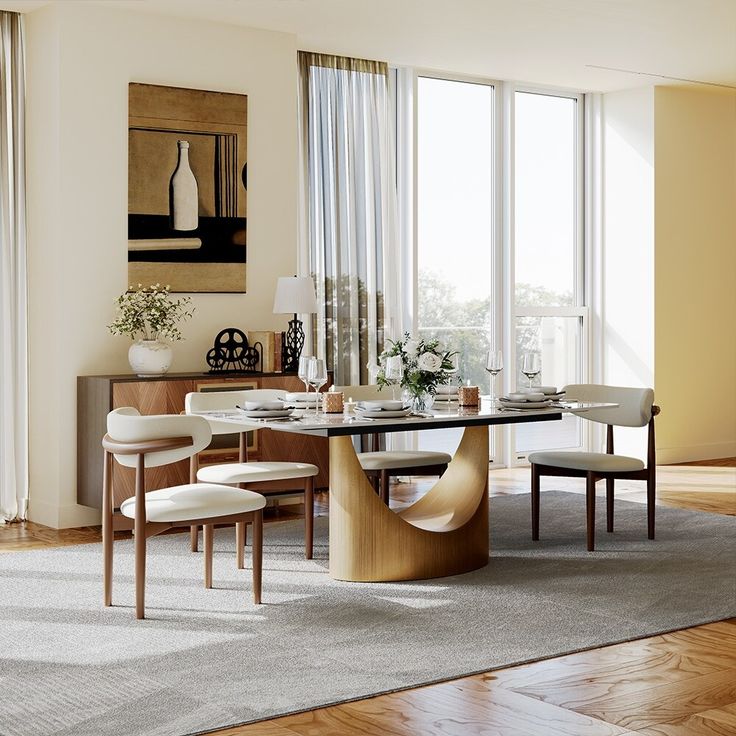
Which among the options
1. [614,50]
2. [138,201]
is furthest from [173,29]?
[614,50]

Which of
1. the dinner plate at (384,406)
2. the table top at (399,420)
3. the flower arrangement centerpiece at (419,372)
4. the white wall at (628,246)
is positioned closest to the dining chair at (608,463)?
the table top at (399,420)

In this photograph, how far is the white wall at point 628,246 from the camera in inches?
350

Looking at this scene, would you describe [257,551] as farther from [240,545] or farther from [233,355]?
[233,355]

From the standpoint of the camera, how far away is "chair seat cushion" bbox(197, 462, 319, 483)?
498 cm


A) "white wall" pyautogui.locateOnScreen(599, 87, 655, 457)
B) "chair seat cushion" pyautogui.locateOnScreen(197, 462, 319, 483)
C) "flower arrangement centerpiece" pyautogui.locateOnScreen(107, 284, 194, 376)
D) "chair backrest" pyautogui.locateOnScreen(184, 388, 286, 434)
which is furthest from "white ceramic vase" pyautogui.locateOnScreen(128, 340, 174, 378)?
"white wall" pyautogui.locateOnScreen(599, 87, 655, 457)

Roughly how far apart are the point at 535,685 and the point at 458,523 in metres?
Result: 1.57

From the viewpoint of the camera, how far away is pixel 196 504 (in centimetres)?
418

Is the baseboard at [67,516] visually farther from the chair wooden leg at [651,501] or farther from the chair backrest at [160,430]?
the chair wooden leg at [651,501]

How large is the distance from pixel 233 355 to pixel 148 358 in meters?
→ 0.62

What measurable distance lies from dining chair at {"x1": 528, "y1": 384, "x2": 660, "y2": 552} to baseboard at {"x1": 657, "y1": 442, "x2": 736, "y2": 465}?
310cm

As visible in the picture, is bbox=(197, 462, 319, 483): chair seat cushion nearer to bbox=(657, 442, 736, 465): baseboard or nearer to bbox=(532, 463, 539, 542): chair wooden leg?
bbox=(532, 463, 539, 542): chair wooden leg

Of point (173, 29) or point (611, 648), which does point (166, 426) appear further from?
point (173, 29)

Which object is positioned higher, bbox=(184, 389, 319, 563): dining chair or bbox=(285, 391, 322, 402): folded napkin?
bbox=(285, 391, 322, 402): folded napkin

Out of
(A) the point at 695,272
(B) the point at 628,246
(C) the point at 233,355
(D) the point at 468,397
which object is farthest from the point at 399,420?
(A) the point at 695,272
